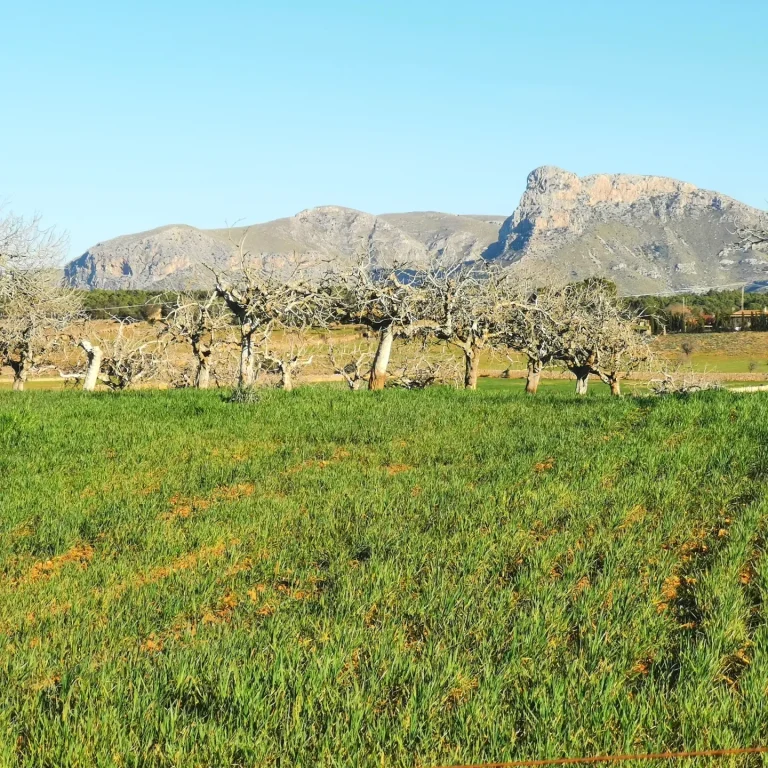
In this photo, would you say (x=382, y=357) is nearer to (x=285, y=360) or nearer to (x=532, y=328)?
(x=532, y=328)

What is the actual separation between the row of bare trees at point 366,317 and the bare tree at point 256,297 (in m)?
0.04

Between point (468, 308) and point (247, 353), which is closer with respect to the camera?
point (247, 353)

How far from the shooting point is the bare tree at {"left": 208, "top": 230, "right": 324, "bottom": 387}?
21.3m

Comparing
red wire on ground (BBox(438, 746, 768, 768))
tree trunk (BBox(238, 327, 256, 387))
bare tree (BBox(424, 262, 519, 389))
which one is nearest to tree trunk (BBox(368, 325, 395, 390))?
bare tree (BBox(424, 262, 519, 389))

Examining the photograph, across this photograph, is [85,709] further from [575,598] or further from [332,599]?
[575,598]

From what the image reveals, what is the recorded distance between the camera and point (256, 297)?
21641mm

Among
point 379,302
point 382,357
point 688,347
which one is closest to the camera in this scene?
point 382,357

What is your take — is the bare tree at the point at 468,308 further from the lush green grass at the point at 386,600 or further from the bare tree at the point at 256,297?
the lush green grass at the point at 386,600

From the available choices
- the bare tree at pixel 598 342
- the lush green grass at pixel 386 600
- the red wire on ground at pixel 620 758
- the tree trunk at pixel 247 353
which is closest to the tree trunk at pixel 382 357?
the tree trunk at pixel 247 353

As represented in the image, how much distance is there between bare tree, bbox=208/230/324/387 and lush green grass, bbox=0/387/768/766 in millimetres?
10297

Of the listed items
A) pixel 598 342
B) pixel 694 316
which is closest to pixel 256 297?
pixel 598 342

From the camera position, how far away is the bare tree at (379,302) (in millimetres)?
21594

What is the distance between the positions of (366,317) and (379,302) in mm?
653

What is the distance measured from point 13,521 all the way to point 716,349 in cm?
9530
